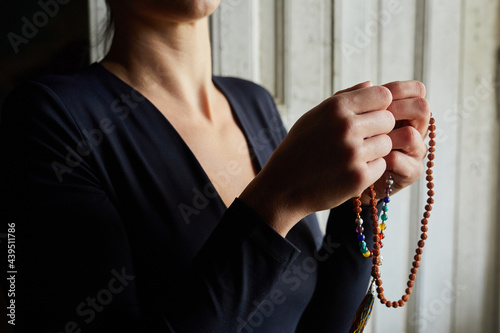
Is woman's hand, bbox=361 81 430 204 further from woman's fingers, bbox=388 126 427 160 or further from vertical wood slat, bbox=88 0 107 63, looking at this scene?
vertical wood slat, bbox=88 0 107 63

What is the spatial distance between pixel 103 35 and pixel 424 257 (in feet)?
3.56

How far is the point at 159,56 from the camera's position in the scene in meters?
0.71

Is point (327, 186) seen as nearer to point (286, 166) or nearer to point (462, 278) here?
point (286, 166)

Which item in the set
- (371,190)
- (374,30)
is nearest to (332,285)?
(371,190)

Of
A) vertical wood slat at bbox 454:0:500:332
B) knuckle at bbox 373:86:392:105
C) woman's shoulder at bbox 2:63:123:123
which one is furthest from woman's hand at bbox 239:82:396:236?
vertical wood slat at bbox 454:0:500:332

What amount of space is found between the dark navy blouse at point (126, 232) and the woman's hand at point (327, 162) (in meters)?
0.03

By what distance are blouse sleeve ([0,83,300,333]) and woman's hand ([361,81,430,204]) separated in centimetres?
21

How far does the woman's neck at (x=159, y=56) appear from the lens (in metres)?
0.70

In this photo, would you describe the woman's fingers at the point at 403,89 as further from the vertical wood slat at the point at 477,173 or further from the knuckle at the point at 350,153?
the vertical wood slat at the point at 477,173

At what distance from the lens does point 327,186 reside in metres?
0.50

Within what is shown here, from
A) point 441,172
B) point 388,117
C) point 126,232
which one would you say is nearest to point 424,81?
point 441,172

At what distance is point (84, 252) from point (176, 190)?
0.16 metres

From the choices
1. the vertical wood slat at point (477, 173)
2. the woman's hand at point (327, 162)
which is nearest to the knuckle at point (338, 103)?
the woman's hand at point (327, 162)

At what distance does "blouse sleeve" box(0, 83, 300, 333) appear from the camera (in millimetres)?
493
